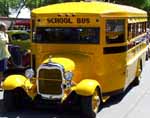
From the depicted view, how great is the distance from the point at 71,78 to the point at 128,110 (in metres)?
1.60

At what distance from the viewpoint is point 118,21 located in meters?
10.9

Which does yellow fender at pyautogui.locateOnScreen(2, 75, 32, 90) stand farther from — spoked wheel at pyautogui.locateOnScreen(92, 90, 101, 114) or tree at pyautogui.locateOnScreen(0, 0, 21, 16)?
tree at pyautogui.locateOnScreen(0, 0, 21, 16)

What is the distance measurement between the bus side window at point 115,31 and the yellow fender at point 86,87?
4.00 feet

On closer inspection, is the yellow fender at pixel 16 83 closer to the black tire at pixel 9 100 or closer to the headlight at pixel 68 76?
the black tire at pixel 9 100

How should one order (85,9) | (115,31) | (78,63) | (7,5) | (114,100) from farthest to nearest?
1. (7,5)
2. (114,100)
3. (115,31)
4. (85,9)
5. (78,63)

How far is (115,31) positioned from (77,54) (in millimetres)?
988

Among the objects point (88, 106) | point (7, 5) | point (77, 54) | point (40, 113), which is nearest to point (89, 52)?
point (77, 54)

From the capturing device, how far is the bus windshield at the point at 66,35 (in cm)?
1048

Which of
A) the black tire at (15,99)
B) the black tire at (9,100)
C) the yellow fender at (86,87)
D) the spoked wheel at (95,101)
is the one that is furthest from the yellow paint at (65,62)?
the black tire at (9,100)

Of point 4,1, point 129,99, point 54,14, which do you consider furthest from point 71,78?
point 4,1

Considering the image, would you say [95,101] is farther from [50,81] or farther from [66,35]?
[66,35]

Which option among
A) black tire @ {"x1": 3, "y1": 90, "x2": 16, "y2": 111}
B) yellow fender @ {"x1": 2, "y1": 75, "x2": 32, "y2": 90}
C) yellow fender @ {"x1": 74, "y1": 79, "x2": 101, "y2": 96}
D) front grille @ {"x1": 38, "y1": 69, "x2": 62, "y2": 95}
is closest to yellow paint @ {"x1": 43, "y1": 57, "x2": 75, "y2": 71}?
front grille @ {"x1": 38, "y1": 69, "x2": 62, "y2": 95}

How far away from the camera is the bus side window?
10.6 metres

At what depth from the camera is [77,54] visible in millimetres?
10508
